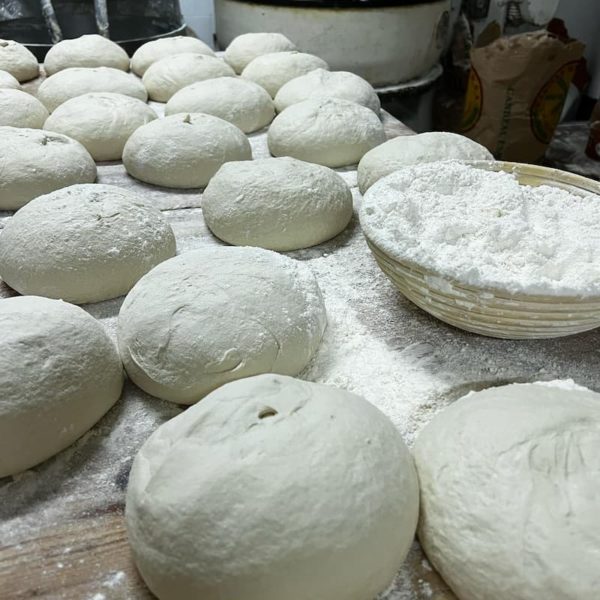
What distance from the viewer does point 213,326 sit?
109 cm

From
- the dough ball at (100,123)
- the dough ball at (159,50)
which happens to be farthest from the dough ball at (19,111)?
the dough ball at (159,50)

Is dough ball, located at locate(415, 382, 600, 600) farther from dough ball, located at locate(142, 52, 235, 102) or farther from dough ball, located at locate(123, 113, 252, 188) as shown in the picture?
dough ball, located at locate(142, 52, 235, 102)

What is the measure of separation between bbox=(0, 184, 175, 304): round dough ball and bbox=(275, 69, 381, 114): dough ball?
1204mm

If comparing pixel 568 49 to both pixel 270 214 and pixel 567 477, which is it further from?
pixel 567 477

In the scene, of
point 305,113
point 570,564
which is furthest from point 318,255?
point 570,564

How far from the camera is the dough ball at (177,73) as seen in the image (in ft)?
8.36

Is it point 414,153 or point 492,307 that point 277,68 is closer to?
point 414,153

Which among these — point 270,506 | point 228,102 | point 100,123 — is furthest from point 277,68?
point 270,506

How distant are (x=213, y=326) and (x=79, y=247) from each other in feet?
1.50

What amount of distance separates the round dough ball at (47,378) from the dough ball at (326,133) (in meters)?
1.13

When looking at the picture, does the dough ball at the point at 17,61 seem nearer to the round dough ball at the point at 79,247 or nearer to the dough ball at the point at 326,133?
the dough ball at the point at 326,133

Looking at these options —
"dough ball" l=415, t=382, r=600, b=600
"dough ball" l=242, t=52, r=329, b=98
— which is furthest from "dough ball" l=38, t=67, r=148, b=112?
"dough ball" l=415, t=382, r=600, b=600

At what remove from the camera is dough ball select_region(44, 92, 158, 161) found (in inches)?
78.9

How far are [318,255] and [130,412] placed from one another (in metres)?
0.72
